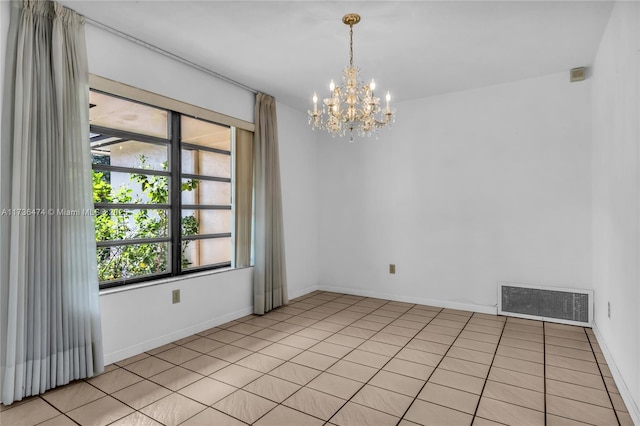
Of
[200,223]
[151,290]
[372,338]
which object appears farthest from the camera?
[200,223]

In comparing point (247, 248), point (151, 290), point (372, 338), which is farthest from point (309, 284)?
point (151, 290)

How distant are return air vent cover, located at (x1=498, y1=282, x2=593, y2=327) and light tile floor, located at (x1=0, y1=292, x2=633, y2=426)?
15 cm

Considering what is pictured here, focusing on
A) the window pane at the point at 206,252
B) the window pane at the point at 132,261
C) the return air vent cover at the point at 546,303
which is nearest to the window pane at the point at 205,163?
the window pane at the point at 206,252

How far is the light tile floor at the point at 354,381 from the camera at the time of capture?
207 cm

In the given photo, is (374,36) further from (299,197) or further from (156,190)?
(299,197)

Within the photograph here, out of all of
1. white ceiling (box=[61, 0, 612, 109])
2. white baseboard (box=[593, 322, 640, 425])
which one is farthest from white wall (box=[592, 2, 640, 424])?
white ceiling (box=[61, 0, 612, 109])

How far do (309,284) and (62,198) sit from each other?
3484mm

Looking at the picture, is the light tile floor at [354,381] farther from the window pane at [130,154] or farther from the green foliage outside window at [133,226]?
the window pane at [130,154]

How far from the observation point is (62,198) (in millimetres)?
2418

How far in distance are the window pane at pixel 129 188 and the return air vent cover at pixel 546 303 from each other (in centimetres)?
381

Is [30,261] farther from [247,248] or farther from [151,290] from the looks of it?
[247,248]

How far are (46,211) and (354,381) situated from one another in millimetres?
2391

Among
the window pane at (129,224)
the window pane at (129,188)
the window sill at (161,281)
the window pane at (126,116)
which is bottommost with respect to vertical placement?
the window sill at (161,281)

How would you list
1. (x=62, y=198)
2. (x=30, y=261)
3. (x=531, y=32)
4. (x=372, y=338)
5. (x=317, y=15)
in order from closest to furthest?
(x=30, y=261) → (x=62, y=198) → (x=317, y=15) → (x=531, y=32) → (x=372, y=338)
